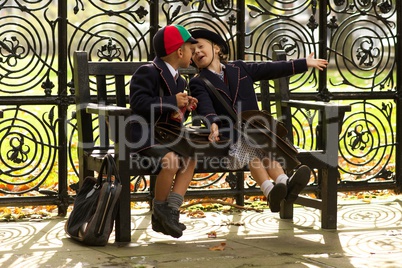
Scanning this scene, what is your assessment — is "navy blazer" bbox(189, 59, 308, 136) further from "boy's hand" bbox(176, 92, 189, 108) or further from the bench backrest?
the bench backrest

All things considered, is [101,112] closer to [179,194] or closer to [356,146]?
[179,194]

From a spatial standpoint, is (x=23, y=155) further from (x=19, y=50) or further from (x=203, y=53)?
(x=203, y=53)

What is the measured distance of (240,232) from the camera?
5.66 meters

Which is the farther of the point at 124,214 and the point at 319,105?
the point at 319,105

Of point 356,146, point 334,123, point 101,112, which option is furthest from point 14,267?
point 356,146

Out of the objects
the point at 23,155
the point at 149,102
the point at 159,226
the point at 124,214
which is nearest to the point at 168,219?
the point at 159,226

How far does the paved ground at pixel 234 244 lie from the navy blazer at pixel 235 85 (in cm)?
80

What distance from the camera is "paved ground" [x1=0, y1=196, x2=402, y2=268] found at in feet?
15.2

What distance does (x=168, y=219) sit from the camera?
5.02m

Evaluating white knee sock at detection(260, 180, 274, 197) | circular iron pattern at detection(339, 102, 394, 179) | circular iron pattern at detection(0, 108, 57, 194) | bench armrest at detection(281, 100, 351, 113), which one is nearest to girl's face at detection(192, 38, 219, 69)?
bench armrest at detection(281, 100, 351, 113)

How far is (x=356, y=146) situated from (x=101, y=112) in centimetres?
337

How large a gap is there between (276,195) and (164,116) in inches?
35.0

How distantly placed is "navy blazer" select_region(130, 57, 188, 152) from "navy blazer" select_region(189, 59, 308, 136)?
23 cm

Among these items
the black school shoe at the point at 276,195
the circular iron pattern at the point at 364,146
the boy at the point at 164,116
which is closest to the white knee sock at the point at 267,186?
the black school shoe at the point at 276,195
